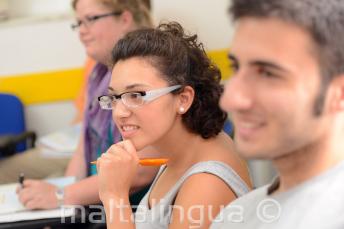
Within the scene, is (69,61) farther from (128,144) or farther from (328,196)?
(328,196)

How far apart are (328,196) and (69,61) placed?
2528mm

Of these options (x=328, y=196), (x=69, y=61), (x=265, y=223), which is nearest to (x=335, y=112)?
(x=328, y=196)

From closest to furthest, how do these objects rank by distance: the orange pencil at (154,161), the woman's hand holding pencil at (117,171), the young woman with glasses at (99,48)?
the woman's hand holding pencil at (117,171)
the orange pencil at (154,161)
the young woman with glasses at (99,48)

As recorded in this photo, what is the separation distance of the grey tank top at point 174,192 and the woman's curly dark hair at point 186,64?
126mm

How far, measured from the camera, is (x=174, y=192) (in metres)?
1.35

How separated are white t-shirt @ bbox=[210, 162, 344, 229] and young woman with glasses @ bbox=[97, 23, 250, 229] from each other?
0.28m

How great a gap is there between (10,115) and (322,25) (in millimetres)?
2643

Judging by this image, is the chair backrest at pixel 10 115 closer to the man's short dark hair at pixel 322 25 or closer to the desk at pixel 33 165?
the desk at pixel 33 165

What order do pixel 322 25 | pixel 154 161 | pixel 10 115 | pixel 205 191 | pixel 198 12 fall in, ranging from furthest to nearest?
1. pixel 10 115
2. pixel 198 12
3. pixel 154 161
4. pixel 205 191
5. pixel 322 25

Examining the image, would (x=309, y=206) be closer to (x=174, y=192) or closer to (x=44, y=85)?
(x=174, y=192)

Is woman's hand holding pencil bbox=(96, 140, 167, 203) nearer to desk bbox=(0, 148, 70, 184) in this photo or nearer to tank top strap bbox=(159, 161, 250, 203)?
tank top strap bbox=(159, 161, 250, 203)

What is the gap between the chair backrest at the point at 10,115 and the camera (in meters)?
3.17

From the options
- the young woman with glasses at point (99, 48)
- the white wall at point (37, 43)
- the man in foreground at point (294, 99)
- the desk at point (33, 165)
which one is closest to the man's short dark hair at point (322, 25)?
the man in foreground at point (294, 99)

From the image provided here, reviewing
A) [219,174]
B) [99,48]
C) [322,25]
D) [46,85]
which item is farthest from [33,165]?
[322,25]
